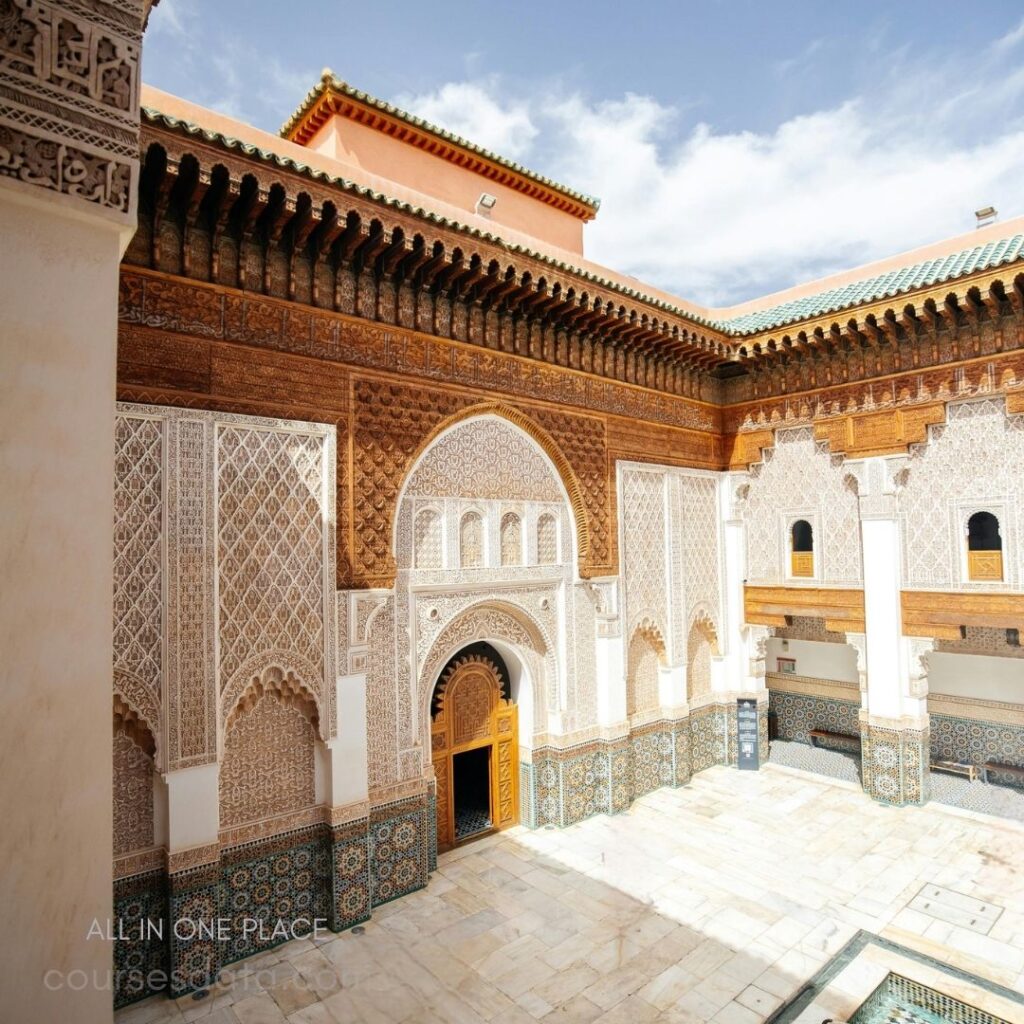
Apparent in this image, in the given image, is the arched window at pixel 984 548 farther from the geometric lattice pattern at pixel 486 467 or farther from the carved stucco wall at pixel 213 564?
the carved stucco wall at pixel 213 564

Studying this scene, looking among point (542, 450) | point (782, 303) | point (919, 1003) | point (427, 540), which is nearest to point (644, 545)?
point (542, 450)

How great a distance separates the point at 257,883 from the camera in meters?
3.74

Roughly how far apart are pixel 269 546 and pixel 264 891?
1.91 m

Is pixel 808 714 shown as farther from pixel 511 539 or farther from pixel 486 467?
pixel 486 467

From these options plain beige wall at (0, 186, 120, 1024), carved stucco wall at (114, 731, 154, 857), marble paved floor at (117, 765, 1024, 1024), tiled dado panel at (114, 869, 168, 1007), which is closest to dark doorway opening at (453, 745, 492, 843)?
marble paved floor at (117, 765, 1024, 1024)

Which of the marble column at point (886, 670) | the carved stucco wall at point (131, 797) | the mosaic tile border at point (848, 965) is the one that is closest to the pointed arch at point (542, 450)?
the carved stucco wall at point (131, 797)

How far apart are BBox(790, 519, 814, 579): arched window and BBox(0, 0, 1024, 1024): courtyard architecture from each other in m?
0.03

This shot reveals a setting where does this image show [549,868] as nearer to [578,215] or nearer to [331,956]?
[331,956]

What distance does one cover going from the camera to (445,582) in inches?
185

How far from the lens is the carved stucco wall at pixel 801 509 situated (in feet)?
20.2

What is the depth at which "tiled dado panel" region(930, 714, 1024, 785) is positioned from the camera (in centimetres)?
641

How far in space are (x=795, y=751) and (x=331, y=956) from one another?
5423 millimetres

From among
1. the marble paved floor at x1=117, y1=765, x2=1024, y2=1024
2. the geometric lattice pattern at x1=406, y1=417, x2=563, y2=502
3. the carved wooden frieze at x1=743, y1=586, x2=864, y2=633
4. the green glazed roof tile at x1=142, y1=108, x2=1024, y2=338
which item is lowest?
the marble paved floor at x1=117, y1=765, x2=1024, y2=1024

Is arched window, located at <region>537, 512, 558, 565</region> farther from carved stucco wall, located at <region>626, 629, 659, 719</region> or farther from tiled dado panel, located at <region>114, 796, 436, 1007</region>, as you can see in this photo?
tiled dado panel, located at <region>114, 796, 436, 1007</region>
